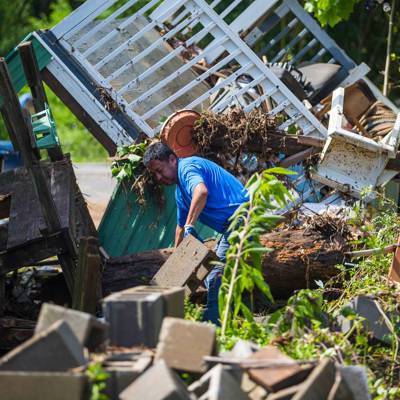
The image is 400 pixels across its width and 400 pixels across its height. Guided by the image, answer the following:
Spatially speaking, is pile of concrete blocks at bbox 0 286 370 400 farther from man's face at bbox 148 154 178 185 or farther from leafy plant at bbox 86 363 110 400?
man's face at bbox 148 154 178 185

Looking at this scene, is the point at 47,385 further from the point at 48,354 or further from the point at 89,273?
the point at 89,273

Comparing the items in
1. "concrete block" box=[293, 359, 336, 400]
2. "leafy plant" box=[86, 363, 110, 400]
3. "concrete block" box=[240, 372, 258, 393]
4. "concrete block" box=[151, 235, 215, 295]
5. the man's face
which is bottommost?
"concrete block" box=[293, 359, 336, 400]

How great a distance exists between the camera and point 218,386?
467 cm

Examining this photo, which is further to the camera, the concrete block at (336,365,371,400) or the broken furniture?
the broken furniture

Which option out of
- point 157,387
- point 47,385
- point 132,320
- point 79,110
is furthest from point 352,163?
point 47,385

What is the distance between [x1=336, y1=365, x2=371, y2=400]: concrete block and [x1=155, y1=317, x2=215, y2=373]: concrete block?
0.72 metres

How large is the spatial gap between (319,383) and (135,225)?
5142 millimetres

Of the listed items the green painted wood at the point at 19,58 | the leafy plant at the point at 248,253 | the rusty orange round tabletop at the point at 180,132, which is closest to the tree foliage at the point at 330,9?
the rusty orange round tabletop at the point at 180,132

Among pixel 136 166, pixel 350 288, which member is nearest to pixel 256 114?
pixel 136 166

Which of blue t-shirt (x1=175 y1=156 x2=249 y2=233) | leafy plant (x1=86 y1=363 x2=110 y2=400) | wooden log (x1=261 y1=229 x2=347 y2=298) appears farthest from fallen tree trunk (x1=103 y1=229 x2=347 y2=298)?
leafy plant (x1=86 y1=363 x2=110 y2=400)

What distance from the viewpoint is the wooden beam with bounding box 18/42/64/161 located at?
870 centimetres

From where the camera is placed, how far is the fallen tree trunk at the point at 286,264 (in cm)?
830

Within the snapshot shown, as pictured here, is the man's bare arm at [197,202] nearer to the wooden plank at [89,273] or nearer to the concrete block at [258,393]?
the wooden plank at [89,273]

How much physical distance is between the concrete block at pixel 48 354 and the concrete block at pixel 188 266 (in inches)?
93.8
